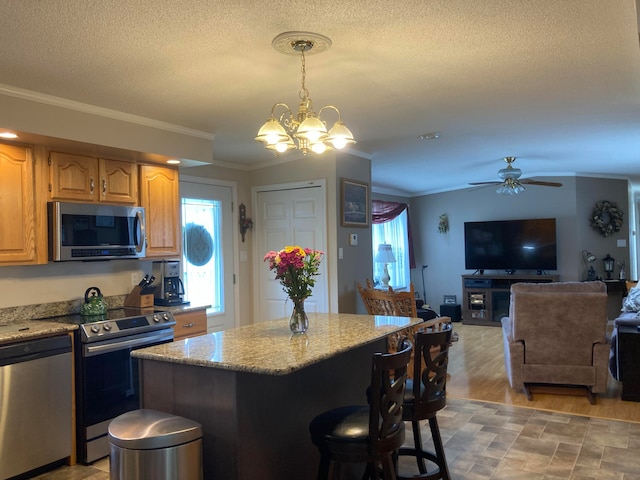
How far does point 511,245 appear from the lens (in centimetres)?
817

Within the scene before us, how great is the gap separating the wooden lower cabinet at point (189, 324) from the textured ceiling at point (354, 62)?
60.3 inches

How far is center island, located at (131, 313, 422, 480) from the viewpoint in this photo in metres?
2.05

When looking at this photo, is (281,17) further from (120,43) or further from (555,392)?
(555,392)

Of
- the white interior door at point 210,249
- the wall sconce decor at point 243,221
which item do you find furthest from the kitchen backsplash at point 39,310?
the wall sconce decor at point 243,221

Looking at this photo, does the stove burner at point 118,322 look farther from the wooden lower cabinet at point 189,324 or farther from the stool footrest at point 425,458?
the stool footrest at point 425,458

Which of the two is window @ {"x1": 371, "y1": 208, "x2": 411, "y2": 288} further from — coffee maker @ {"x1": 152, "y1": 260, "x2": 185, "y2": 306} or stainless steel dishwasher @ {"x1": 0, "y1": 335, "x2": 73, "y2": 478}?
stainless steel dishwasher @ {"x1": 0, "y1": 335, "x2": 73, "y2": 478}

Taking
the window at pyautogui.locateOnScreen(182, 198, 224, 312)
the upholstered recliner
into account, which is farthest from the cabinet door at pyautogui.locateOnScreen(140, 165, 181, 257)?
the upholstered recliner

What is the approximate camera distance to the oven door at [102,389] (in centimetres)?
322

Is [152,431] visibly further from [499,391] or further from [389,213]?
[389,213]

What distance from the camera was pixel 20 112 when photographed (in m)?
3.04

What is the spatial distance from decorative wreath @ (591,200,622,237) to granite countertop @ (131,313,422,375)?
630 centimetres

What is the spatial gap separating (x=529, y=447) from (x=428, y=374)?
4.64 feet

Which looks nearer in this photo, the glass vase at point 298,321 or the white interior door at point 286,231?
the glass vase at point 298,321

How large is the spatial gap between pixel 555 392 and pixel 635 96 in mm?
2536
